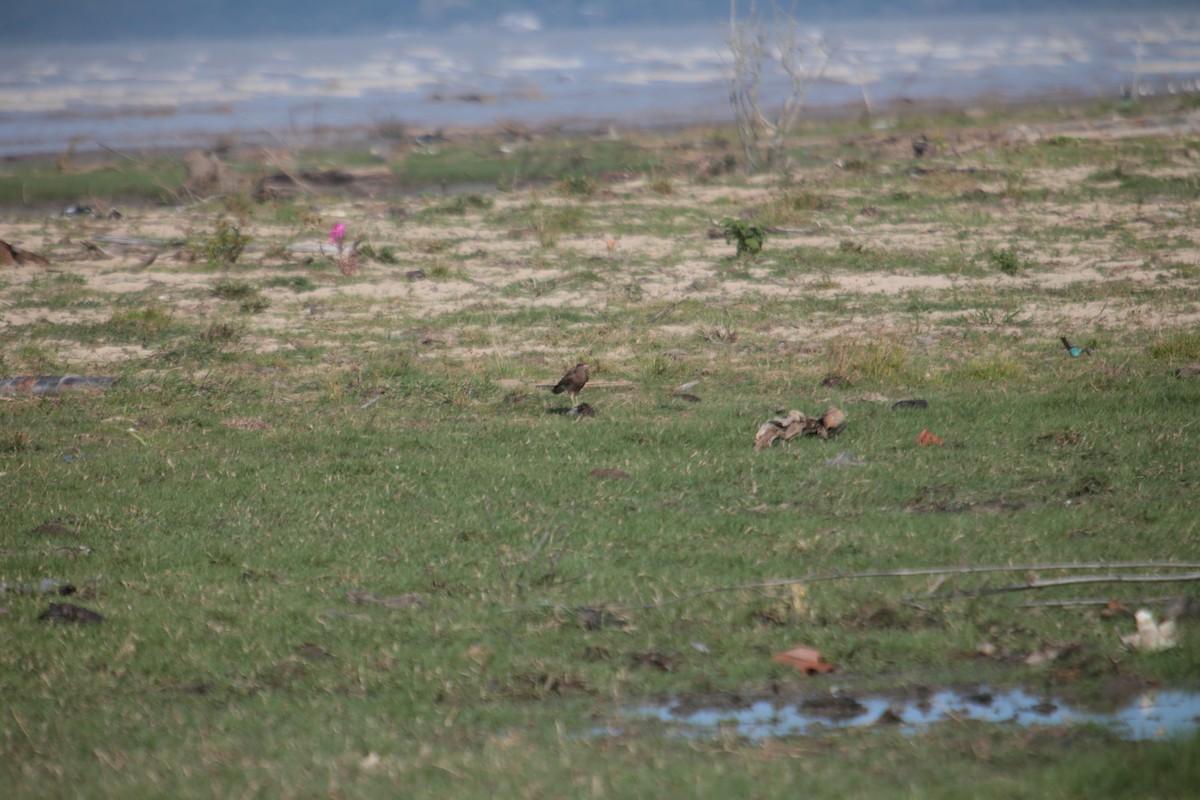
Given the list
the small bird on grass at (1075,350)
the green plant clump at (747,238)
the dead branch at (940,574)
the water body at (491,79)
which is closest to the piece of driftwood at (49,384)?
the dead branch at (940,574)

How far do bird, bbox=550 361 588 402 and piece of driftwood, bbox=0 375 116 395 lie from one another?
374 centimetres

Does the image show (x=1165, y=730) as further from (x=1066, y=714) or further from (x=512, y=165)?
(x=512, y=165)

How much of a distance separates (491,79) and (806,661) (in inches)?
2323

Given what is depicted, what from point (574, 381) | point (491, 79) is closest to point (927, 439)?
point (574, 381)

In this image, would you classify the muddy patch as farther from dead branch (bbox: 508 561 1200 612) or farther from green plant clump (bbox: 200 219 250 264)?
green plant clump (bbox: 200 219 250 264)

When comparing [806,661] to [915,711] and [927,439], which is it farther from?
[927,439]

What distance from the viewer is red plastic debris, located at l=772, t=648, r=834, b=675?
514 cm

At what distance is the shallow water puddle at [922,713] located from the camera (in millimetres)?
4625

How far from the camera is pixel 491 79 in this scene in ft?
202

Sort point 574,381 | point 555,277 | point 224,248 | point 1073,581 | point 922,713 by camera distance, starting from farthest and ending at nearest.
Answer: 1. point 224,248
2. point 555,277
3. point 574,381
4. point 1073,581
5. point 922,713

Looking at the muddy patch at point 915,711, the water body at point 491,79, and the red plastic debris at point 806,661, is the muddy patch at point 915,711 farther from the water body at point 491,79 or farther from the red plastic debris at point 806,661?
the water body at point 491,79

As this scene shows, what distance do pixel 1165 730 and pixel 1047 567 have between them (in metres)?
1.42

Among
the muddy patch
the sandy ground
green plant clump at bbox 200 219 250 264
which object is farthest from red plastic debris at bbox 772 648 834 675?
green plant clump at bbox 200 219 250 264

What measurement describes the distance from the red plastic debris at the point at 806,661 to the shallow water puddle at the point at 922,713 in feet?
0.76
